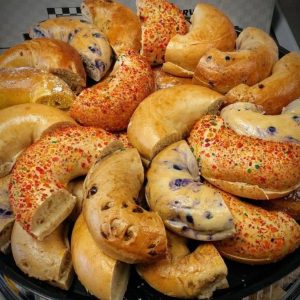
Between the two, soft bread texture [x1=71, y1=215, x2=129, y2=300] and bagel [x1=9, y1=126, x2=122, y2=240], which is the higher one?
bagel [x1=9, y1=126, x2=122, y2=240]

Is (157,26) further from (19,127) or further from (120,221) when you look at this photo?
(120,221)

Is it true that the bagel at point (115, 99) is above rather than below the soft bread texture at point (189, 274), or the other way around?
above

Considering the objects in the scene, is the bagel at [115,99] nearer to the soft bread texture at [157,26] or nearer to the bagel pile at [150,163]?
the bagel pile at [150,163]

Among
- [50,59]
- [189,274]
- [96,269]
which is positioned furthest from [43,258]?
[50,59]

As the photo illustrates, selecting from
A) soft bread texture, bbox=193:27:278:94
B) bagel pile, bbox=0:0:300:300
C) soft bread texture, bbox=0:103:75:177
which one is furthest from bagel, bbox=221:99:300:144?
soft bread texture, bbox=0:103:75:177

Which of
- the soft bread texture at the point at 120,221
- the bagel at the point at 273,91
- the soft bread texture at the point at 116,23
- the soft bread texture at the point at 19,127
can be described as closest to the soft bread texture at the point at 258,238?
the soft bread texture at the point at 120,221

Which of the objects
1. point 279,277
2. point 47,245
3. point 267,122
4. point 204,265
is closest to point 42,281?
point 47,245

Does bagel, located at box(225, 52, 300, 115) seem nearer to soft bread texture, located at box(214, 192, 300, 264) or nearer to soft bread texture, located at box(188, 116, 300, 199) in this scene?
soft bread texture, located at box(188, 116, 300, 199)
